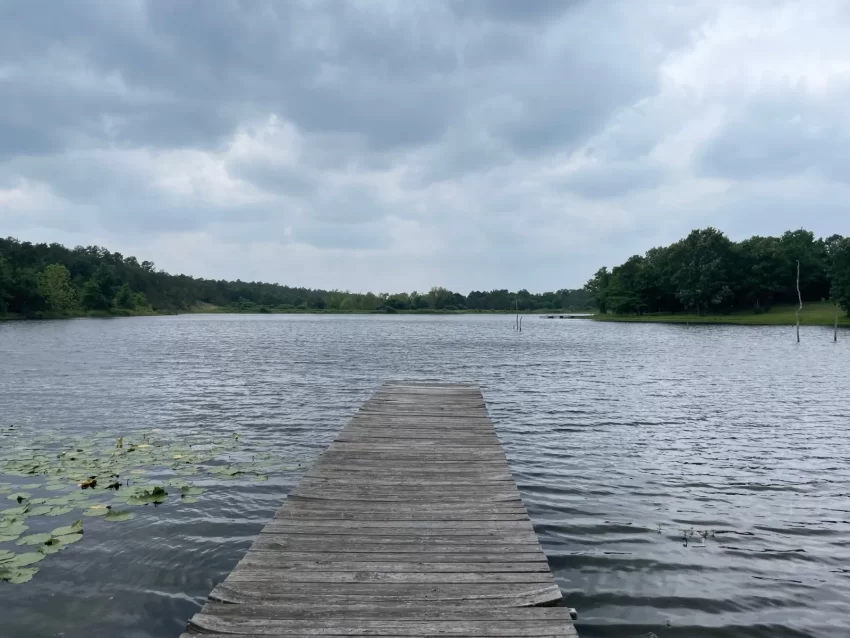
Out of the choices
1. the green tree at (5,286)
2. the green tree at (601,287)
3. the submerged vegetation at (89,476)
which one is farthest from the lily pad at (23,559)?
the green tree at (601,287)

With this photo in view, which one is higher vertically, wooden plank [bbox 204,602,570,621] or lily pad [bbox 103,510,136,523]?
wooden plank [bbox 204,602,570,621]

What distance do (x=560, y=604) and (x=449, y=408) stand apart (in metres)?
9.88

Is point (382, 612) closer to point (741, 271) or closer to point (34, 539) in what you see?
point (34, 539)

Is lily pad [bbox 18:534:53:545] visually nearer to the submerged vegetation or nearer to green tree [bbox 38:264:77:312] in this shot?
the submerged vegetation

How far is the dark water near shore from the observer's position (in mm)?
6594

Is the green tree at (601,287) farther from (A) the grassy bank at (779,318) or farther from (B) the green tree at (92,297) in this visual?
(B) the green tree at (92,297)

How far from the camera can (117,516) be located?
9.25 metres

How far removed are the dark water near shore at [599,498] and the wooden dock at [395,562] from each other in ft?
4.81

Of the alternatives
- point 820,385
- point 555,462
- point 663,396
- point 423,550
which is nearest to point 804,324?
point 820,385

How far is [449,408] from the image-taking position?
14406 mm

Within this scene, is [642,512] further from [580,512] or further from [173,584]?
[173,584]

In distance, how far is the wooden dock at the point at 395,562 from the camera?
421 centimetres

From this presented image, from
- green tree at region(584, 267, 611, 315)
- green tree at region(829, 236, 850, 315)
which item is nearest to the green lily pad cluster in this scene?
green tree at region(829, 236, 850, 315)

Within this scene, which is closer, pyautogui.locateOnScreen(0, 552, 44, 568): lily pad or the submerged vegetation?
pyautogui.locateOnScreen(0, 552, 44, 568): lily pad
